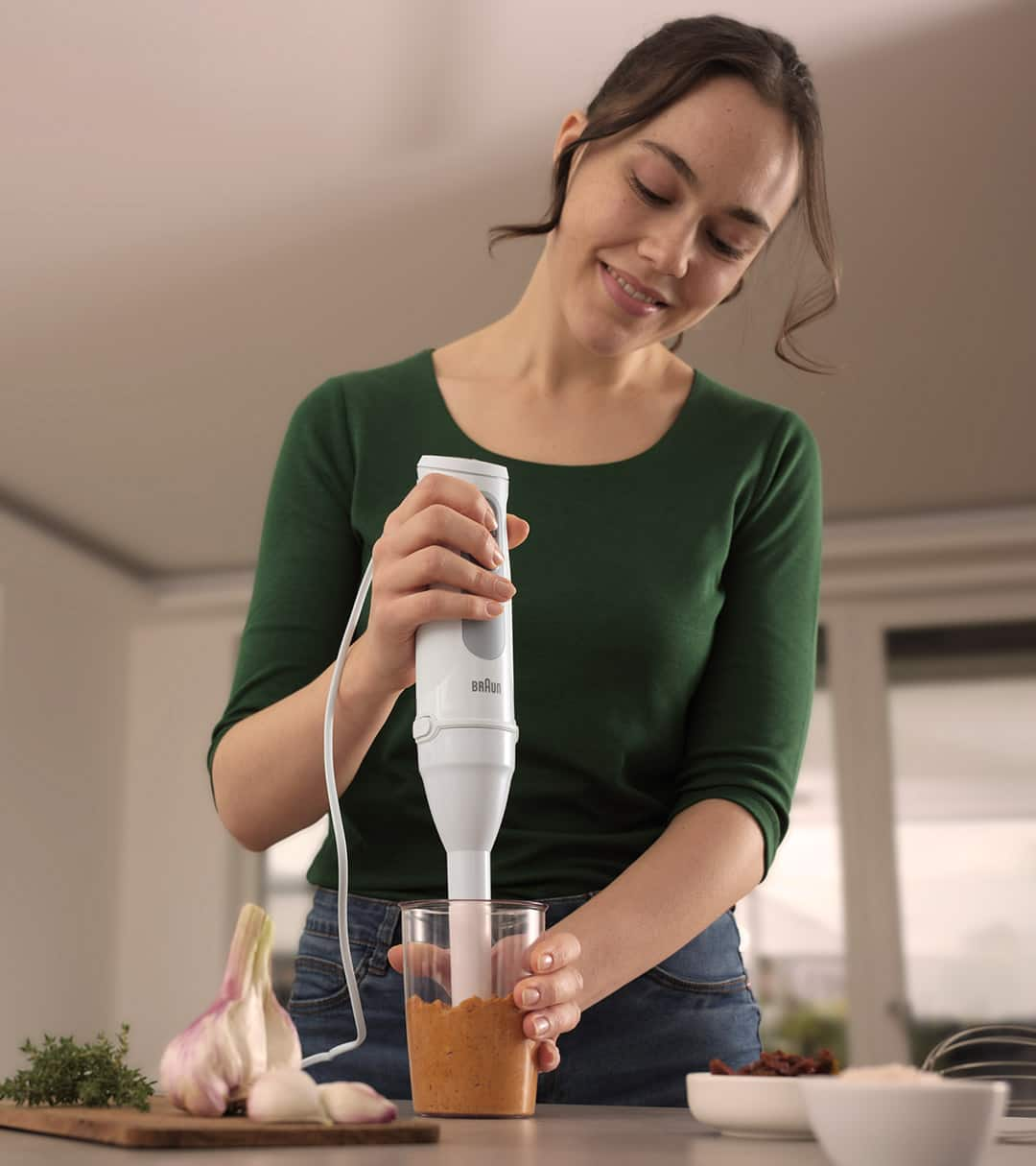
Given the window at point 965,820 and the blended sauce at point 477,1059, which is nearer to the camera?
the blended sauce at point 477,1059

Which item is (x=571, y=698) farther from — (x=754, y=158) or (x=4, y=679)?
(x=4, y=679)

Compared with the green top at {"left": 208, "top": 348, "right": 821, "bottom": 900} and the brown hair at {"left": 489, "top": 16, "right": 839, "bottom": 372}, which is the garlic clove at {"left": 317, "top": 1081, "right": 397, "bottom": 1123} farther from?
the brown hair at {"left": 489, "top": 16, "right": 839, "bottom": 372}

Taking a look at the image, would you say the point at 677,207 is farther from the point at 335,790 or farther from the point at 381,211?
the point at 381,211

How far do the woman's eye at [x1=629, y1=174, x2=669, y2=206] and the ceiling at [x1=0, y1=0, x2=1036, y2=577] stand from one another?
765mm

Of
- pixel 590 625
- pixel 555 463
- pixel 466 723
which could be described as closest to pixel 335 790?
pixel 466 723

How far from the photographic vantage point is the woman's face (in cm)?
114

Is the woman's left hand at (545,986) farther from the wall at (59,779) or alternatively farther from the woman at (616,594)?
the wall at (59,779)

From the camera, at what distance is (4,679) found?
5273mm

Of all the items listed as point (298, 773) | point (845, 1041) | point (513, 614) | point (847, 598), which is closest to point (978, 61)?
point (513, 614)

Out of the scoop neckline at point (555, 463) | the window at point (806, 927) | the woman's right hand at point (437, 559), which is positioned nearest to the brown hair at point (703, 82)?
the scoop neckline at point (555, 463)

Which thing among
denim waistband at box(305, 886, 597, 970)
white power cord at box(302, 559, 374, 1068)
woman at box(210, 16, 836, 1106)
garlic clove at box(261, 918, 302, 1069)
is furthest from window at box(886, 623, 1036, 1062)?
garlic clove at box(261, 918, 302, 1069)

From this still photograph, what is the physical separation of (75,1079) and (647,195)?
779mm

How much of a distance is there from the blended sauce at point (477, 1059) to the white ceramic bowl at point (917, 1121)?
0.26 metres

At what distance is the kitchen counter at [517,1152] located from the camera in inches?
22.3
